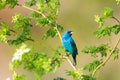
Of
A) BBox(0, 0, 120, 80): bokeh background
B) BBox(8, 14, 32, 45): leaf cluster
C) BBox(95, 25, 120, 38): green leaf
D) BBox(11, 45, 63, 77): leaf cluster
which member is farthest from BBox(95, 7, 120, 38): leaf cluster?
BBox(0, 0, 120, 80): bokeh background

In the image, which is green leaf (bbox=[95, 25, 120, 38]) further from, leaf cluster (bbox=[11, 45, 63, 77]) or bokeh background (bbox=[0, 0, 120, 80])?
bokeh background (bbox=[0, 0, 120, 80])

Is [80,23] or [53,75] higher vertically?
[80,23]

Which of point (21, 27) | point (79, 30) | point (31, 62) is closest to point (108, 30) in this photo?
point (21, 27)

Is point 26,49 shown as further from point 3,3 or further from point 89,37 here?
point 89,37

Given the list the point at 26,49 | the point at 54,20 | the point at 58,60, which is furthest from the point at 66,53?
the point at 26,49

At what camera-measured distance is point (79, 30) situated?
9.96ft

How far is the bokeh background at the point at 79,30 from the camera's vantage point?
2963mm

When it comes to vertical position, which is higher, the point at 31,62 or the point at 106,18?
the point at 106,18

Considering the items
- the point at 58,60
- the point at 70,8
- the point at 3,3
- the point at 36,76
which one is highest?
the point at 70,8

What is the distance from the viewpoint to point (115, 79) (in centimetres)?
298

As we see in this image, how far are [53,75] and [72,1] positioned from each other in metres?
0.64

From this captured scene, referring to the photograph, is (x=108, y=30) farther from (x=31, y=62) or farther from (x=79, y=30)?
(x=79, y=30)

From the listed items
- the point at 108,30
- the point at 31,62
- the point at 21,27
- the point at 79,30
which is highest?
the point at 79,30

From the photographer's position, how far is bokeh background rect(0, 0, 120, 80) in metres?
2.96
